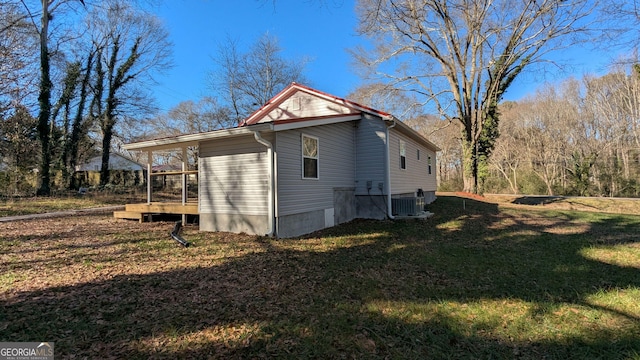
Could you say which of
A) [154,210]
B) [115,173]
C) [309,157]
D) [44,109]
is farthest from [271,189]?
[115,173]

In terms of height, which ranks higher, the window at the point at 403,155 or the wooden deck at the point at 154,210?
the window at the point at 403,155

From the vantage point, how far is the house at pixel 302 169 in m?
7.38

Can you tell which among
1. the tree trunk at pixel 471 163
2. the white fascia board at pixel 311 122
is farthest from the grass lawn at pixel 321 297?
the tree trunk at pixel 471 163

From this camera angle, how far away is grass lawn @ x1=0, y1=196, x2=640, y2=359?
2.89m

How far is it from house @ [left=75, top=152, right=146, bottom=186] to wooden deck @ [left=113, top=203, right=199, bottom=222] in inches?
617

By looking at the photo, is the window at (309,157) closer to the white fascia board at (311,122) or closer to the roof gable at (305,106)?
the white fascia board at (311,122)

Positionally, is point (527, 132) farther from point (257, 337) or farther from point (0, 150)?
point (0, 150)

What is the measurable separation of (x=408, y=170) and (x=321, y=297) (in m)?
10.4

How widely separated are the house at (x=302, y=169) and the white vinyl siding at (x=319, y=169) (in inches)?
1.0

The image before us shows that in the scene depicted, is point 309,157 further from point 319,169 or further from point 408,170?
point 408,170

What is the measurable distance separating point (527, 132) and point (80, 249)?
33777 millimetres

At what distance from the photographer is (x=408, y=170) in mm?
13477

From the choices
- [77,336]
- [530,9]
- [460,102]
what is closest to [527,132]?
[460,102]

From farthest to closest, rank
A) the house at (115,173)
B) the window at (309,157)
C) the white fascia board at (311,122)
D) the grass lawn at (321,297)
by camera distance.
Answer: the house at (115,173)
the window at (309,157)
the white fascia board at (311,122)
the grass lawn at (321,297)
